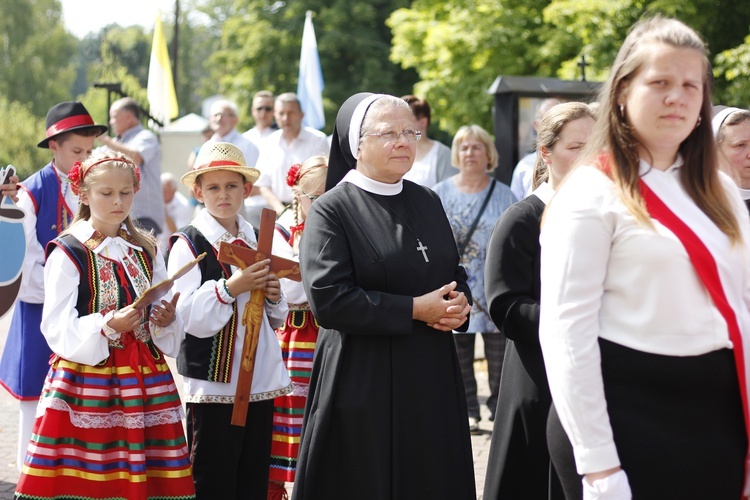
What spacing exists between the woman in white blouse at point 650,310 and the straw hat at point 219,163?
8.37ft

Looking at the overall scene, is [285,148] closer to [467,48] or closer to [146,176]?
[146,176]

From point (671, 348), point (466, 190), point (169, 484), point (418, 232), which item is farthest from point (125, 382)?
point (466, 190)

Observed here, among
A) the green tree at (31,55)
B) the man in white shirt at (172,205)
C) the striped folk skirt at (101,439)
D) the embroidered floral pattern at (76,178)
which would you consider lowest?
the striped folk skirt at (101,439)

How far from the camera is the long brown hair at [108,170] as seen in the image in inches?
188

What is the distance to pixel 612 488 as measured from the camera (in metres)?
2.58

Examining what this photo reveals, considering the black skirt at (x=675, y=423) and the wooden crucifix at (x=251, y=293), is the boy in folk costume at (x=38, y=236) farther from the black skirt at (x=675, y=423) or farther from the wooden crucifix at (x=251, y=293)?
the black skirt at (x=675, y=423)

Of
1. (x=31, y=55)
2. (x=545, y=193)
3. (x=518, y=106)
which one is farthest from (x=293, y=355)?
(x=31, y=55)

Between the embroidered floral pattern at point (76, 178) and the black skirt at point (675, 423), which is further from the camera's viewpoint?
the embroidered floral pattern at point (76, 178)

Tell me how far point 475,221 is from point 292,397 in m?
2.65

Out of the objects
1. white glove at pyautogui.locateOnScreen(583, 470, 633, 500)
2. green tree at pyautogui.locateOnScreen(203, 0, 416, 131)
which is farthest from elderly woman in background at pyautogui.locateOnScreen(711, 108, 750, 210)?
green tree at pyautogui.locateOnScreen(203, 0, 416, 131)

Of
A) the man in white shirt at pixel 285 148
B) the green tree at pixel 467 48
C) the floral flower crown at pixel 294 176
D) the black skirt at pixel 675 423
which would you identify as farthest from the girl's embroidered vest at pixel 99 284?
the green tree at pixel 467 48

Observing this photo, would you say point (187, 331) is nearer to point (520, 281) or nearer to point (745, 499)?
point (520, 281)

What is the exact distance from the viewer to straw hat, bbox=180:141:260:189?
497 cm

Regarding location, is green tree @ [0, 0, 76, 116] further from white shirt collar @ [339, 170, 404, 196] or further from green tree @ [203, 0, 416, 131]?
white shirt collar @ [339, 170, 404, 196]
